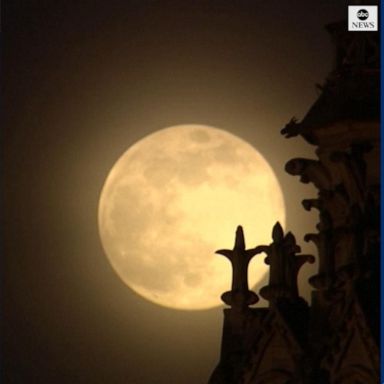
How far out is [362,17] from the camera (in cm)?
4791

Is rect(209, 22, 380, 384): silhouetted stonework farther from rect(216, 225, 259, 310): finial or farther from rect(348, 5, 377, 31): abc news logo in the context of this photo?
rect(348, 5, 377, 31): abc news logo

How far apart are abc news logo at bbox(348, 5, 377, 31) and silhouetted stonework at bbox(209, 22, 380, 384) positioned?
20 centimetres

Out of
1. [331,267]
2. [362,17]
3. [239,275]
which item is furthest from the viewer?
[239,275]

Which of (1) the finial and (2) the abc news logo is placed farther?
(1) the finial

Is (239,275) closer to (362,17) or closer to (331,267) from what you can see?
(331,267)

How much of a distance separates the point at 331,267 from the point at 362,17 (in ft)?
10.7

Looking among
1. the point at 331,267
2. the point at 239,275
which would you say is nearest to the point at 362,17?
the point at 331,267

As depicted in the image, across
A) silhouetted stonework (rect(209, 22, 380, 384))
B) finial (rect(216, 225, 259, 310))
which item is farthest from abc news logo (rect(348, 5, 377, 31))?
finial (rect(216, 225, 259, 310))

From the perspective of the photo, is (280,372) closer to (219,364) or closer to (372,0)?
(219,364)

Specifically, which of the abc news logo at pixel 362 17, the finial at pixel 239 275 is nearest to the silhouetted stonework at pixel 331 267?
the finial at pixel 239 275

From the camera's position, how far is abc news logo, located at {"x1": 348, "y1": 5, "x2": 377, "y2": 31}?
4775 cm

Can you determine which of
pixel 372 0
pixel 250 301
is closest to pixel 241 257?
pixel 250 301

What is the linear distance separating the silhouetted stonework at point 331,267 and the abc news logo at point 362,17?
0.20m

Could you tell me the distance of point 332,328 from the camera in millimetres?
46344
